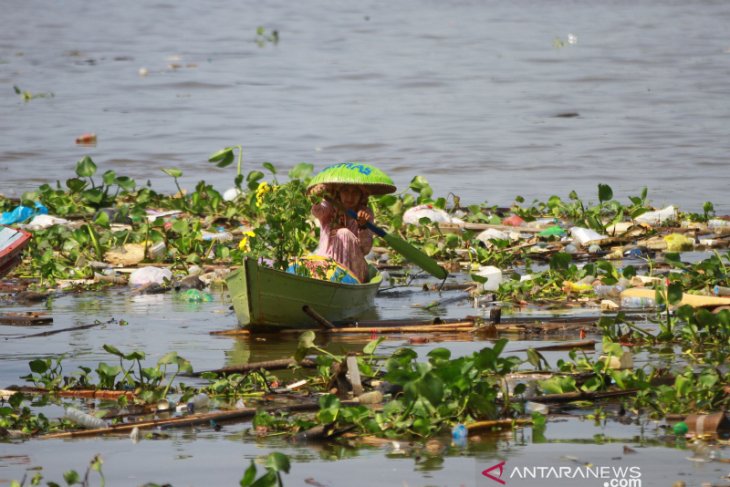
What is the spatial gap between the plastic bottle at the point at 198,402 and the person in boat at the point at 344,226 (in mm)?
2522

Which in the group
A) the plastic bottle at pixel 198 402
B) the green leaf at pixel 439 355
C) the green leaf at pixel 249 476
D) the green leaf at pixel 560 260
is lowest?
the green leaf at pixel 249 476

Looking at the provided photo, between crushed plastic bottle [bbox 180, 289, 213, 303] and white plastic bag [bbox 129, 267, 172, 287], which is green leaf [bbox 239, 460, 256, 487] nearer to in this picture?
crushed plastic bottle [bbox 180, 289, 213, 303]

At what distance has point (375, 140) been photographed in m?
16.2

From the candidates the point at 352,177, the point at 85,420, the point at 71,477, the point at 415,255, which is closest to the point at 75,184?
the point at 415,255

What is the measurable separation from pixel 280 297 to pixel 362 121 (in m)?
10.5

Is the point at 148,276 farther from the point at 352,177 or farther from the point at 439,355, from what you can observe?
the point at 439,355

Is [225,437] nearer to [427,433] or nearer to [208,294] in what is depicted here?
[427,433]

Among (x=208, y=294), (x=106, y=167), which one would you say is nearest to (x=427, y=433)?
(x=208, y=294)

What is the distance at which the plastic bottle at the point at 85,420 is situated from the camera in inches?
204

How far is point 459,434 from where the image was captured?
493 centimetres

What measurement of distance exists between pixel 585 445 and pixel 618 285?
3.53 metres

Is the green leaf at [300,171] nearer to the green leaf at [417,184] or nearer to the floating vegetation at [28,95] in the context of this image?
the green leaf at [417,184]

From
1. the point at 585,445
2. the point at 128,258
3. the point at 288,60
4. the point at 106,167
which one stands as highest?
the point at 288,60

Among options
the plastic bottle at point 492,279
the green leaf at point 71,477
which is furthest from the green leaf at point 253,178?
the green leaf at point 71,477
